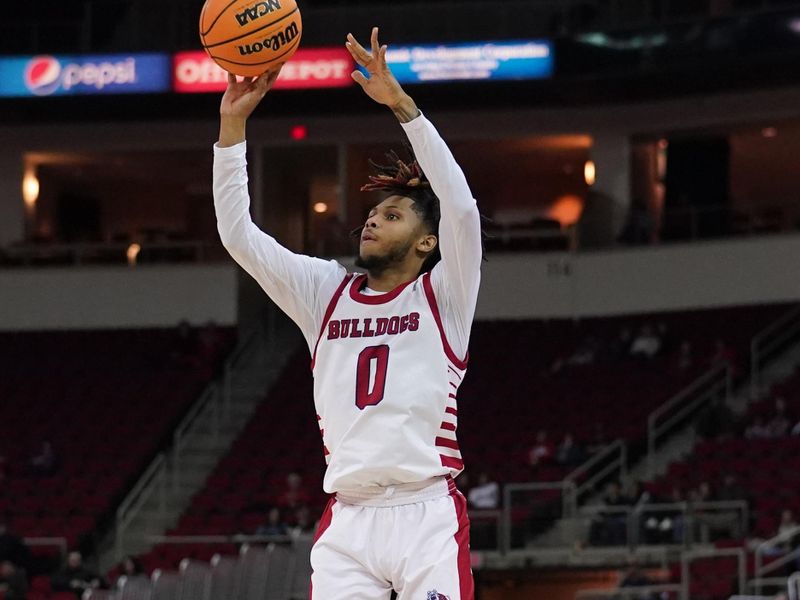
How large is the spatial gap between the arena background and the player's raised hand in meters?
11.8

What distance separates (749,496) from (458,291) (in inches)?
556

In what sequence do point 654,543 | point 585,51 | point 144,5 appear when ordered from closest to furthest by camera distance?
point 654,543, point 585,51, point 144,5

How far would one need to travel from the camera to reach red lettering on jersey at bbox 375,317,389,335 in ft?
19.6

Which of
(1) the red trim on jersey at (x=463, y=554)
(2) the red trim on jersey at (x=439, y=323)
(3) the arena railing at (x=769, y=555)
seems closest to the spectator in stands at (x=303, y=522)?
(3) the arena railing at (x=769, y=555)

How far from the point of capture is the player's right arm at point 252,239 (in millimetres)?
6047

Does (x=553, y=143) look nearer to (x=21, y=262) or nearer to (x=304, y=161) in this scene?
(x=304, y=161)

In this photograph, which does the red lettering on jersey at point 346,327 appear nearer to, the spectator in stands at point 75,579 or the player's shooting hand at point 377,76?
Answer: the player's shooting hand at point 377,76

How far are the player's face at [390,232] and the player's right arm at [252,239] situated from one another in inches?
10.2

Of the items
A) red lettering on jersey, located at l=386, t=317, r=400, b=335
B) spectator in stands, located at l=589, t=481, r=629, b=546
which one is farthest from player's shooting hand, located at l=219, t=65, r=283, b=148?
spectator in stands, located at l=589, t=481, r=629, b=546

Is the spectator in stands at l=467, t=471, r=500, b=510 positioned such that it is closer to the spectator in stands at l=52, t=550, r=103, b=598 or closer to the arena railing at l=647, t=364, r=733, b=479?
the arena railing at l=647, t=364, r=733, b=479

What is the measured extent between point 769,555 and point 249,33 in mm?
12391

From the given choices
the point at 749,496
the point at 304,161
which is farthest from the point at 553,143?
the point at 749,496

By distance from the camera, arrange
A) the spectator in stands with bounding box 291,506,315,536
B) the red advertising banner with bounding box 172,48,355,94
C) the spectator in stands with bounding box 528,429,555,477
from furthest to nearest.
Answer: the red advertising banner with bounding box 172,48,355,94 → the spectator in stands with bounding box 528,429,555,477 → the spectator in stands with bounding box 291,506,315,536

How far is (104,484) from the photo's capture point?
923 inches
